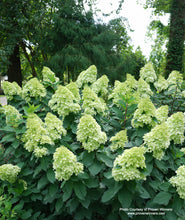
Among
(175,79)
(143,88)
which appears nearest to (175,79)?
(175,79)

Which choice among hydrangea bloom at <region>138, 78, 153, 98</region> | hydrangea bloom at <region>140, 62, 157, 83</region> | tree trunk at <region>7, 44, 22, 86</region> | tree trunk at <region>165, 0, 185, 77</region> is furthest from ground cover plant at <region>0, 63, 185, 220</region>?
tree trunk at <region>165, 0, 185, 77</region>

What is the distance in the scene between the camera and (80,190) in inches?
62.6

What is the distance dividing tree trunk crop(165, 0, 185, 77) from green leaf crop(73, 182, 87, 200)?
1002 cm

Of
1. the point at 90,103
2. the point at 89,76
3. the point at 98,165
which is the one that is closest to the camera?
the point at 98,165

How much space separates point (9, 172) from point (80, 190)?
0.89 m

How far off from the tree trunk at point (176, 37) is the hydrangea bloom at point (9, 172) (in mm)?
9940

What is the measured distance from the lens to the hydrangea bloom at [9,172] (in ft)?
6.63

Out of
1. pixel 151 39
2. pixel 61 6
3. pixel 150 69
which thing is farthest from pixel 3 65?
pixel 151 39

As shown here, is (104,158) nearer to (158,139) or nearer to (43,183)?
(158,139)

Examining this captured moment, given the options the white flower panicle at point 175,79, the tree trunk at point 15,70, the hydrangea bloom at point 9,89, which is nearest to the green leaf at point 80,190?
the hydrangea bloom at point 9,89

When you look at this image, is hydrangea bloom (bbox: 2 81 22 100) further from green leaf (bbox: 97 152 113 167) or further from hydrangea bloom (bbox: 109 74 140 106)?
green leaf (bbox: 97 152 113 167)

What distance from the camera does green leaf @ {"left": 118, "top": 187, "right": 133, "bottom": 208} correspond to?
1428mm

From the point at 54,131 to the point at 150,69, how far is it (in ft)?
7.13

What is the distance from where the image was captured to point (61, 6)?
9227 mm
